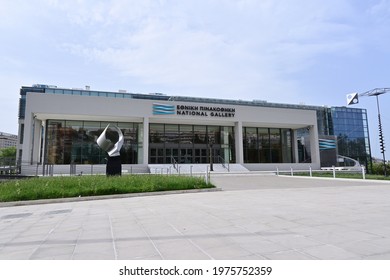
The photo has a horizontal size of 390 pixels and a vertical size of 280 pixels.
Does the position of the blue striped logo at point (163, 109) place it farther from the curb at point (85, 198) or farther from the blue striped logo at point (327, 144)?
the blue striped logo at point (327, 144)

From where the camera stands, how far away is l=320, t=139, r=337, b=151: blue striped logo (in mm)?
44559

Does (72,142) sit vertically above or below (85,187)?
above

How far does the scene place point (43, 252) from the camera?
4.27 m

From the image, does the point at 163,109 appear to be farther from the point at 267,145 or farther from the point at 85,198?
the point at 85,198

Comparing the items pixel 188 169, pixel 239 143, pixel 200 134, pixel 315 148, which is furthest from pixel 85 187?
pixel 315 148

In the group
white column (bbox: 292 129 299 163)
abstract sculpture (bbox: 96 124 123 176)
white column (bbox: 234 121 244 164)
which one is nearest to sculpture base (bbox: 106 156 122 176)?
abstract sculpture (bbox: 96 124 123 176)

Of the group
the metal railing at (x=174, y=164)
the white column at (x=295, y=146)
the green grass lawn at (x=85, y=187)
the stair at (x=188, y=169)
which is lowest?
the green grass lawn at (x=85, y=187)

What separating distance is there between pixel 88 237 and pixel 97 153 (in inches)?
1300

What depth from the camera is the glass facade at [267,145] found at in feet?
137

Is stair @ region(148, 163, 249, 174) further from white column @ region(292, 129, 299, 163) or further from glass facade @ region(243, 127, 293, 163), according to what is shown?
white column @ region(292, 129, 299, 163)

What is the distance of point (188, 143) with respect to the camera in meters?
39.2

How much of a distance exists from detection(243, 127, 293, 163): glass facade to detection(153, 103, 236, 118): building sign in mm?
5920

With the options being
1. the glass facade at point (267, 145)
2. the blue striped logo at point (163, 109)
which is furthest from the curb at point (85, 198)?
the glass facade at point (267, 145)

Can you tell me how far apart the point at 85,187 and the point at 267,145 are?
34.5 meters
